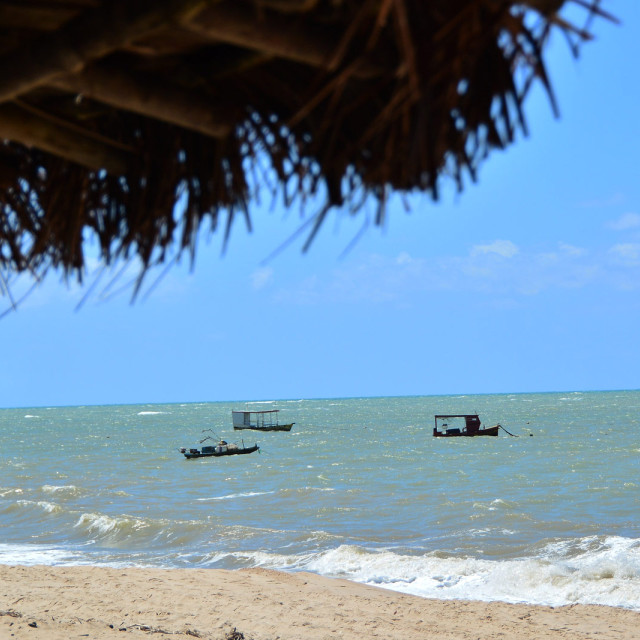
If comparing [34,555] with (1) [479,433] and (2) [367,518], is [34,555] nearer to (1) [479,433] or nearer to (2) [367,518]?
(2) [367,518]

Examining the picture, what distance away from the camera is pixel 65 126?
190 centimetres

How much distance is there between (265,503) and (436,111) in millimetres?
21176

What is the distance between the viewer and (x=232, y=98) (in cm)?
182

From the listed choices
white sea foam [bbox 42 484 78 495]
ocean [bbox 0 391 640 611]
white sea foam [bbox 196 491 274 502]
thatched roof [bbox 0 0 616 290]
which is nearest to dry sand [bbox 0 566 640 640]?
ocean [bbox 0 391 640 611]

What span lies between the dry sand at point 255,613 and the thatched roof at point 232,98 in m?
7.05

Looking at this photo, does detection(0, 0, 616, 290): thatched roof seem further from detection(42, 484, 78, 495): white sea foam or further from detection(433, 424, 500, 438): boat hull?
detection(433, 424, 500, 438): boat hull

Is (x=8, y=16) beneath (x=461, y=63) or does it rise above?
above

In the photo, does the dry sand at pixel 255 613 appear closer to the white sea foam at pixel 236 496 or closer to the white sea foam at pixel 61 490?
the white sea foam at pixel 236 496

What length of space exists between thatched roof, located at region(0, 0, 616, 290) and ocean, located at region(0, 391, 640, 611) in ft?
34.4

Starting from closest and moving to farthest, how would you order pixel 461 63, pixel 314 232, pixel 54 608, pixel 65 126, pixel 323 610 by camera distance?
pixel 461 63, pixel 314 232, pixel 65 126, pixel 54 608, pixel 323 610

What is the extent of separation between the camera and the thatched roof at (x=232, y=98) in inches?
50.8

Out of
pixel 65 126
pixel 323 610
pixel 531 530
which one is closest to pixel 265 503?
pixel 531 530

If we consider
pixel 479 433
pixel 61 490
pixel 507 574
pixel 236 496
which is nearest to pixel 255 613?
pixel 507 574

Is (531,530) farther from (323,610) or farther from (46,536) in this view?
(46,536)
